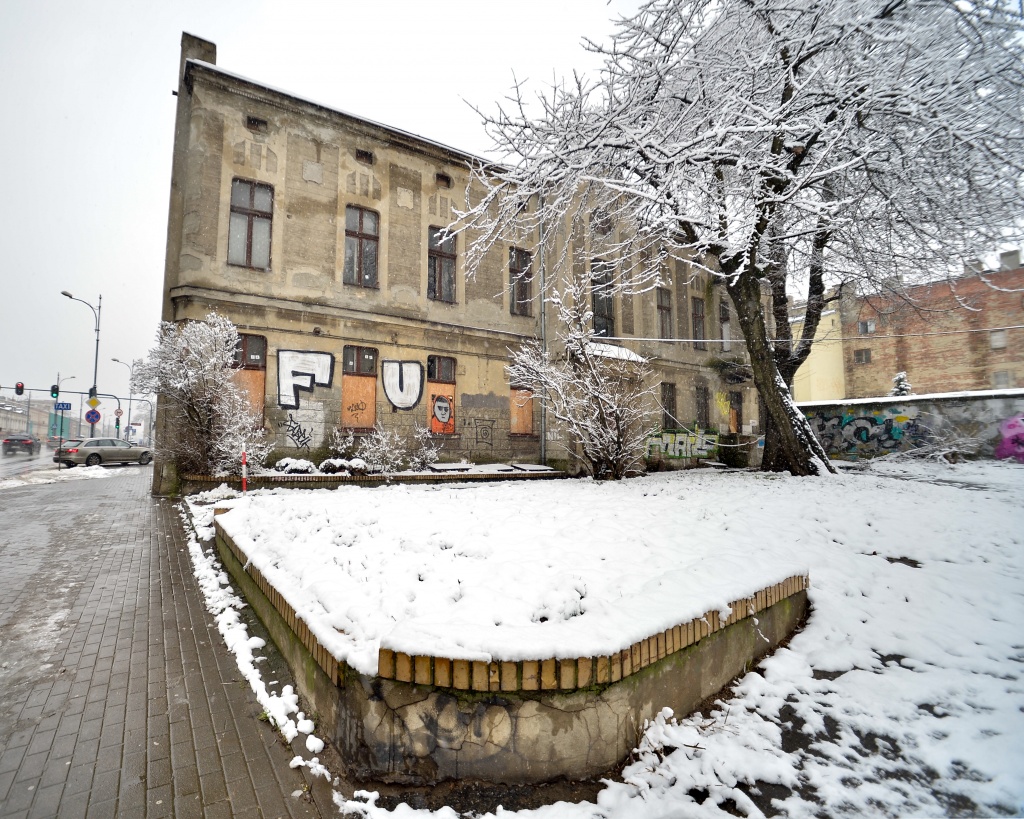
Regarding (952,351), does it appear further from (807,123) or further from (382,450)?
(382,450)

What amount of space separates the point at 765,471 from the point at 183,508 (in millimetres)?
13597

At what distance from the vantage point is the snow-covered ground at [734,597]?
79.1 inches

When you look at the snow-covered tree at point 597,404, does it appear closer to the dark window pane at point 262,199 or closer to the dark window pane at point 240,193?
the dark window pane at point 262,199

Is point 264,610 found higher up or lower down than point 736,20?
lower down

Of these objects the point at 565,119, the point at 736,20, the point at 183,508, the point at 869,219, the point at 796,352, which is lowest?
the point at 183,508

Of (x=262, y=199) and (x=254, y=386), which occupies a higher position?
(x=262, y=199)

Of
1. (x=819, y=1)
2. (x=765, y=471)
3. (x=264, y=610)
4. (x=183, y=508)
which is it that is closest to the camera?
(x=264, y=610)

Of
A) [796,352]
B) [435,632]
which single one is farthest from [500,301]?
[435,632]

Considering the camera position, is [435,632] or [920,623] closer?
[435,632]

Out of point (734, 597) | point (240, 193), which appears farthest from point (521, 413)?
point (734, 597)

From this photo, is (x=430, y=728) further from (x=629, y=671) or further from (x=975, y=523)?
(x=975, y=523)

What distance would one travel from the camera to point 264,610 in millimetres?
3680

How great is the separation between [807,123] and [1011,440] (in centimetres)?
1514

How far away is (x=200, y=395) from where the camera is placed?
1055 centimetres
